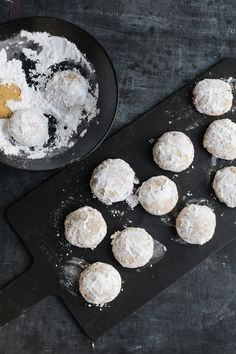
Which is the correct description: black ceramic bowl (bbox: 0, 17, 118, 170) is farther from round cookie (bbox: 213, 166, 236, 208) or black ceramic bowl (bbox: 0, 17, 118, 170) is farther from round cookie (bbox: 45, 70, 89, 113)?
round cookie (bbox: 213, 166, 236, 208)

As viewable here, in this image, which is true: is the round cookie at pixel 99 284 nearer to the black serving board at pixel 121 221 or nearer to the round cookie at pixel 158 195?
the black serving board at pixel 121 221

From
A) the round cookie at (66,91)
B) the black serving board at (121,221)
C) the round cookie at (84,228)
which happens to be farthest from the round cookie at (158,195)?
the round cookie at (66,91)

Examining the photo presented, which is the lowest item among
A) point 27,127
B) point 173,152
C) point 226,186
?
point 226,186

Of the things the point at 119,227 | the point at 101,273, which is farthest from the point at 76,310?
the point at 119,227

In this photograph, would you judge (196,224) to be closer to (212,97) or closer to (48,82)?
(212,97)

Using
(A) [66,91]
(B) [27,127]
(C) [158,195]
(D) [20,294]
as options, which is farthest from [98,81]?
(D) [20,294]

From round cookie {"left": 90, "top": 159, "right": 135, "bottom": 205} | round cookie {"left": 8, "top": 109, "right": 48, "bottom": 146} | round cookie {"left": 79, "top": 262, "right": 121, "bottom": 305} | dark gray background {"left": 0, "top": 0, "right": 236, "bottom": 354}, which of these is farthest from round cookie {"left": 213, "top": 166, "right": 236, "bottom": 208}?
round cookie {"left": 8, "top": 109, "right": 48, "bottom": 146}
